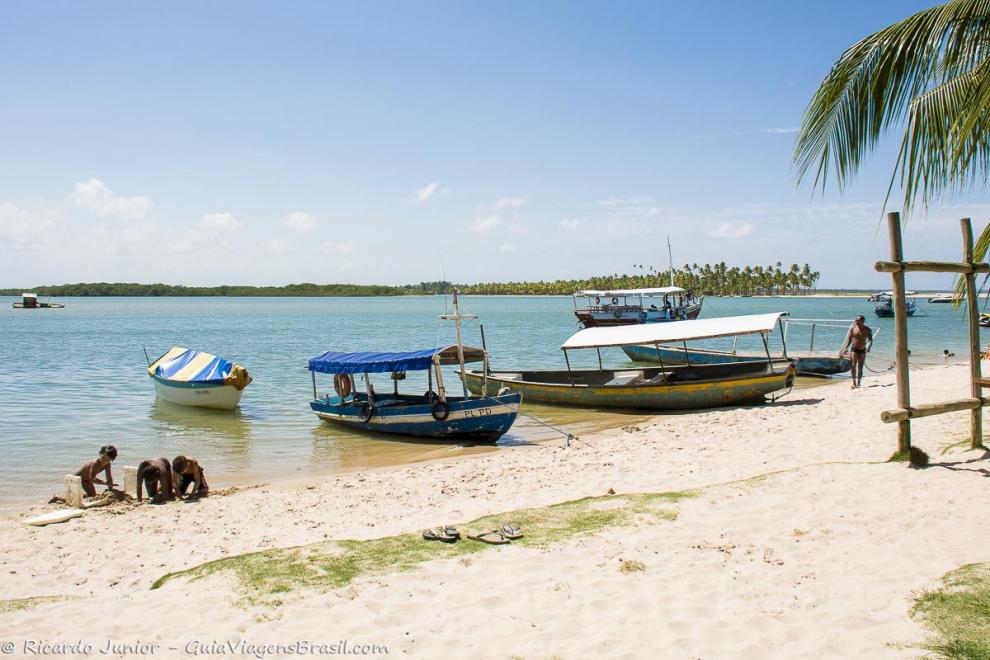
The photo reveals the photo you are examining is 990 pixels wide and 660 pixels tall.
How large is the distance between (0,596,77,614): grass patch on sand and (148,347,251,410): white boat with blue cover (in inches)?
603

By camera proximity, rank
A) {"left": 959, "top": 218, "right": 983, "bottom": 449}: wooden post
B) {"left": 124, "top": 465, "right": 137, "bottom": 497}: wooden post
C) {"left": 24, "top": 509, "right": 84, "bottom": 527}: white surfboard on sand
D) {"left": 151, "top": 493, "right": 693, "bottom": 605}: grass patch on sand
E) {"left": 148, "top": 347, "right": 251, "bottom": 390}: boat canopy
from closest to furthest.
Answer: {"left": 151, "top": 493, "right": 693, "bottom": 605}: grass patch on sand
{"left": 959, "top": 218, "right": 983, "bottom": 449}: wooden post
{"left": 24, "top": 509, "right": 84, "bottom": 527}: white surfboard on sand
{"left": 124, "top": 465, "right": 137, "bottom": 497}: wooden post
{"left": 148, "top": 347, "right": 251, "bottom": 390}: boat canopy

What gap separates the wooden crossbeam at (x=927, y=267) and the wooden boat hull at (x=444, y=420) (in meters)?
8.82

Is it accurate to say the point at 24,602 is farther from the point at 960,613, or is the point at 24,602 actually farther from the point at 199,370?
the point at 199,370

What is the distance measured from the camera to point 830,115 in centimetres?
472

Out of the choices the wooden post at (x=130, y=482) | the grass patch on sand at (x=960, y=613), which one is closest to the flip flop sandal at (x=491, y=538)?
the grass patch on sand at (x=960, y=613)

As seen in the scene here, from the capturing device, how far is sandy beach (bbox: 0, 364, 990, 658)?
15.9ft

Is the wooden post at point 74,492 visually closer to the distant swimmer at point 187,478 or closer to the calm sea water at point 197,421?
the distant swimmer at point 187,478

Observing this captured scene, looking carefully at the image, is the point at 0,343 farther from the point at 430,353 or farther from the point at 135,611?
the point at 135,611

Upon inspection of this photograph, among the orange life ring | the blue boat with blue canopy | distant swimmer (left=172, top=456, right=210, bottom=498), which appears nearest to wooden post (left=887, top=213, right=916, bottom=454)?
the blue boat with blue canopy

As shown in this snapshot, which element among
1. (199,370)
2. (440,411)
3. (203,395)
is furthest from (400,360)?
(199,370)

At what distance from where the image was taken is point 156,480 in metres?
10.7

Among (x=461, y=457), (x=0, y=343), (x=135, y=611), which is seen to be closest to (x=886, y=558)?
(x=135, y=611)

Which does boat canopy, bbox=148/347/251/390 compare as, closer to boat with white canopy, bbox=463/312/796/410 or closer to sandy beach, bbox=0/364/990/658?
boat with white canopy, bbox=463/312/796/410

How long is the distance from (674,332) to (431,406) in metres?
8.20
